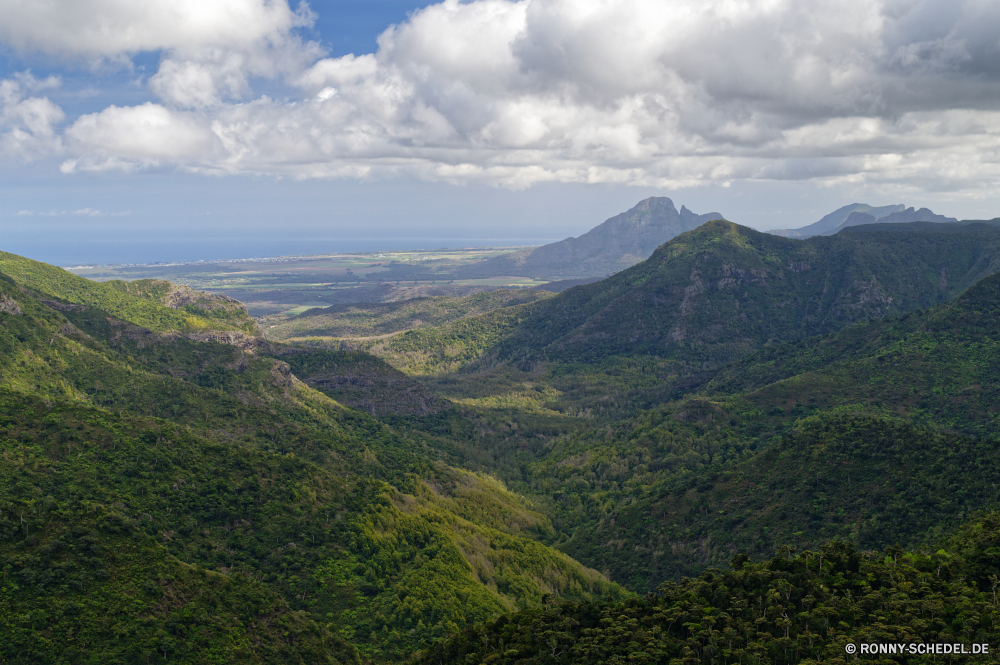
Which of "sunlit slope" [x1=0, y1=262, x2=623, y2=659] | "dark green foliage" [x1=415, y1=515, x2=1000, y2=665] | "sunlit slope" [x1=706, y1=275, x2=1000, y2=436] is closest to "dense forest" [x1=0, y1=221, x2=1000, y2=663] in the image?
"dark green foliage" [x1=415, y1=515, x2=1000, y2=665]

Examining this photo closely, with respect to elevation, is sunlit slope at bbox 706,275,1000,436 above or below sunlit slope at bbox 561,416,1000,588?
above

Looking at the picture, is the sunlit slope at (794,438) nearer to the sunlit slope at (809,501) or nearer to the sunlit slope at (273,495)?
the sunlit slope at (809,501)

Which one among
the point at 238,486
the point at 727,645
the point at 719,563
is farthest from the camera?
the point at 719,563

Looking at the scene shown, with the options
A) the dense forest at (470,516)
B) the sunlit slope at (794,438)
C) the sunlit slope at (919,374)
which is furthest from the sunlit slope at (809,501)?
the sunlit slope at (919,374)

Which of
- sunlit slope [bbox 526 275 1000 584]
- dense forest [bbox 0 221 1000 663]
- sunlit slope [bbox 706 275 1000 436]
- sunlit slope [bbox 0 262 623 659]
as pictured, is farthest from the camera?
sunlit slope [bbox 706 275 1000 436]

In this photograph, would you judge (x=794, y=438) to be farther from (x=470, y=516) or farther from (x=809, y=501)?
(x=470, y=516)

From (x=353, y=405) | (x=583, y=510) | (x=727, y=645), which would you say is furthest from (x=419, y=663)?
A: (x=353, y=405)

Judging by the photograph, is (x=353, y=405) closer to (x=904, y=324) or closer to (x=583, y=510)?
(x=583, y=510)

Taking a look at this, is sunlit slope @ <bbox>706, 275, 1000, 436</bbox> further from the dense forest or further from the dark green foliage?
the dark green foliage

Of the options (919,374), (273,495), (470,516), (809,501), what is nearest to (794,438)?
(809,501)
